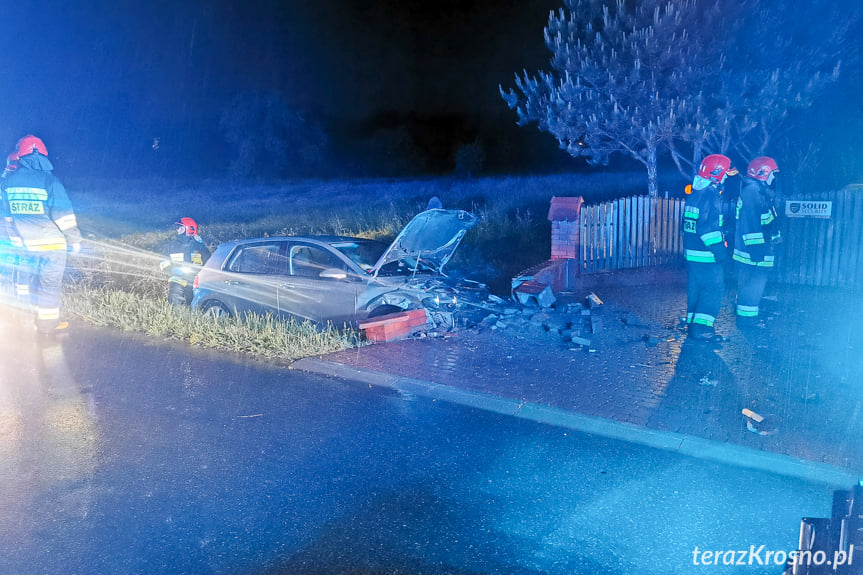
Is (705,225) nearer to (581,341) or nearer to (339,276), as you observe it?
(581,341)

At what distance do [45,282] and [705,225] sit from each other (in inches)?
317

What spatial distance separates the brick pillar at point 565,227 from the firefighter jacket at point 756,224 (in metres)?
3.31

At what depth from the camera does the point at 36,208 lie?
8375 mm

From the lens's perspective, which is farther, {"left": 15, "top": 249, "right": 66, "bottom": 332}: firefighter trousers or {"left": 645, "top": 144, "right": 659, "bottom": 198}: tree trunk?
{"left": 645, "top": 144, "right": 659, "bottom": 198}: tree trunk

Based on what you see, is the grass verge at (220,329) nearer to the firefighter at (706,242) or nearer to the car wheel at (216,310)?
the car wheel at (216,310)

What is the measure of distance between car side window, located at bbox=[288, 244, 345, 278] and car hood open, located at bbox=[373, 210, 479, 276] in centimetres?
70

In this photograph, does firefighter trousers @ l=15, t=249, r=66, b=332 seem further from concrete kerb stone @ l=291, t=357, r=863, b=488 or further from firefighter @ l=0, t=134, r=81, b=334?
concrete kerb stone @ l=291, t=357, r=863, b=488

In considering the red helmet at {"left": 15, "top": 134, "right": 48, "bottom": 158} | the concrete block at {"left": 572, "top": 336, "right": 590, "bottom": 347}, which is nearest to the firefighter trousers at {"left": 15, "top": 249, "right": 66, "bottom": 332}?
the red helmet at {"left": 15, "top": 134, "right": 48, "bottom": 158}

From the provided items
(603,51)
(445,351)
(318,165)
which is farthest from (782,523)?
(318,165)

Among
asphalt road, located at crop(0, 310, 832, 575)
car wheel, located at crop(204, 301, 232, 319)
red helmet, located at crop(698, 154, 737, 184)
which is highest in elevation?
red helmet, located at crop(698, 154, 737, 184)

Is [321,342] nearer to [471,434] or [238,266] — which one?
[238,266]

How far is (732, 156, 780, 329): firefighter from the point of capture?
7.48 meters

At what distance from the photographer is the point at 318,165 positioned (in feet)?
191

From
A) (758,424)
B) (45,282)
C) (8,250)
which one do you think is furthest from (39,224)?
(758,424)
